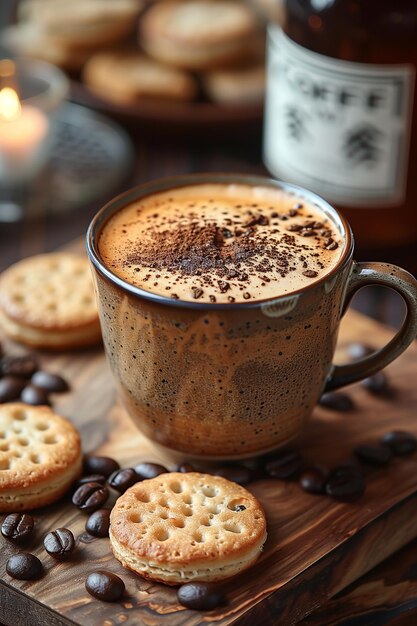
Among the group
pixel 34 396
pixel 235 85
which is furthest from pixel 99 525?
pixel 235 85

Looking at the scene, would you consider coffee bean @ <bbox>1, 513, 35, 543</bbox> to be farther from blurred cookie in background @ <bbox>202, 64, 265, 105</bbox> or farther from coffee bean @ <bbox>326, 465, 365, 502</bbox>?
blurred cookie in background @ <bbox>202, 64, 265, 105</bbox>

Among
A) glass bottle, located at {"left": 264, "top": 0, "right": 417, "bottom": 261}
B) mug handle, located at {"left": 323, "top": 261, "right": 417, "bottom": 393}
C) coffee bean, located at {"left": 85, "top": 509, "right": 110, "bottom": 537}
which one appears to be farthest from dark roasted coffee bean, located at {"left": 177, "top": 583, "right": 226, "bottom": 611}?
glass bottle, located at {"left": 264, "top": 0, "right": 417, "bottom": 261}

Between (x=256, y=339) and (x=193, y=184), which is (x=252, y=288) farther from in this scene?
(x=193, y=184)

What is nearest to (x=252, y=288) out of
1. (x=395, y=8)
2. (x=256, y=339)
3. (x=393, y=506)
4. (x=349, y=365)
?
(x=256, y=339)

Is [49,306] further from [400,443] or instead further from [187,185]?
[400,443]

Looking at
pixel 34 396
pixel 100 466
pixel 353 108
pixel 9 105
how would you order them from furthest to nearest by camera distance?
1. pixel 9 105
2. pixel 353 108
3. pixel 34 396
4. pixel 100 466

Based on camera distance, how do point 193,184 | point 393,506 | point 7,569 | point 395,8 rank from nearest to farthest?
1. point 7,569
2. point 393,506
3. point 193,184
4. point 395,8
